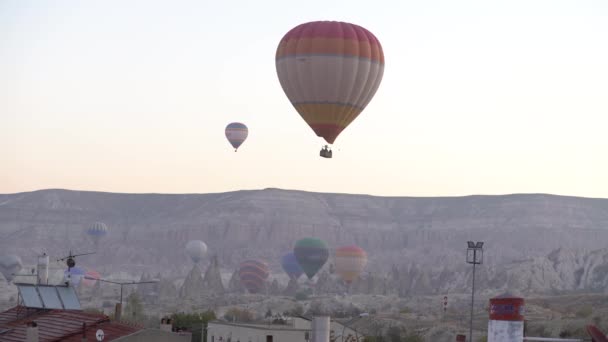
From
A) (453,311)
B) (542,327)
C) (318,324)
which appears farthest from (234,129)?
(318,324)

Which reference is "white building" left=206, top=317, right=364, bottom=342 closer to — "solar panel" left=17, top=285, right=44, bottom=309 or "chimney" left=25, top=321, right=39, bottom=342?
"solar panel" left=17, top=285, right=44, bottom=309

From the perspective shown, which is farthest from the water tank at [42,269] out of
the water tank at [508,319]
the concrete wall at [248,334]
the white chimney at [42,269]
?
the water tank at [508,319]

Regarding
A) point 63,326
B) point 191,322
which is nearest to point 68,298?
point 63,326

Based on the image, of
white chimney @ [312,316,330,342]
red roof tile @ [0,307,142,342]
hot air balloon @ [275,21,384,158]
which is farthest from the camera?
hot air balloon @ [275,21,384,158]

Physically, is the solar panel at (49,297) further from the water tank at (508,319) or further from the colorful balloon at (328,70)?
the water tank at (508,319)

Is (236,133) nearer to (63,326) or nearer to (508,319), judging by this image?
(63,326)

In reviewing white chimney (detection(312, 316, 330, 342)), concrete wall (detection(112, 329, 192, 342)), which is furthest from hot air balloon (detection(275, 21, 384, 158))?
white chimney (detection(312, 316, 330, 342))

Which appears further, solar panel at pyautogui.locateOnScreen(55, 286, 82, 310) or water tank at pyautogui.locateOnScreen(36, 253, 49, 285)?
water tank at pyautogui.locateOnScreen(36, 253, 49, 285)
